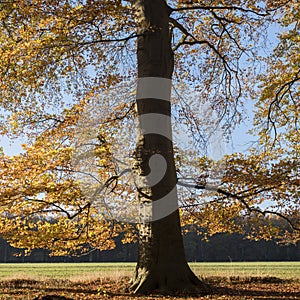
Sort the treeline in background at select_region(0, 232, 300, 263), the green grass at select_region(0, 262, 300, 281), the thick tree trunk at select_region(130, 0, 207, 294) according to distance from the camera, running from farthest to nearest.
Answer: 1. the treeline in background at select_region(0, 232, 300, 263)
2. the green grass at select_region(0, 262, 300, 281)
3. the thick tree trunk at select_region(130, 0, 207, 294)

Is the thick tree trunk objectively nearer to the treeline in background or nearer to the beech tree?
the beech tree

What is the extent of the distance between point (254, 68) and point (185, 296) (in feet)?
25.5

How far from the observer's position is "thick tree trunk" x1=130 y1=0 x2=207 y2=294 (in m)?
7.72

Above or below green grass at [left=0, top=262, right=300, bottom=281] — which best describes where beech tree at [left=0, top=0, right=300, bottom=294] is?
above

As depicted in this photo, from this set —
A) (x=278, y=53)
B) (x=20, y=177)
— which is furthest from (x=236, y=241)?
(x=20, y=177)

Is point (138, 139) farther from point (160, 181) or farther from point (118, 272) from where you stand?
point (118, 272)

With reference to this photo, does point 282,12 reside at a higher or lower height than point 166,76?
higher

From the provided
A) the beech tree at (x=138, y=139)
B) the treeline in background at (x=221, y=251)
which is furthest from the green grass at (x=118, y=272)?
the treeline in background at (x=221, y=251)

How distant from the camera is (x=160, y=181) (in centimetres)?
816

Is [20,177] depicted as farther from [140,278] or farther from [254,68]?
[254,68]

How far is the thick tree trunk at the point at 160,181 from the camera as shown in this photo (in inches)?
304

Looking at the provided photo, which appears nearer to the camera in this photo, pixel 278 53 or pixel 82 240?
pixel 82 240

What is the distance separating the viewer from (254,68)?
12.6 metres

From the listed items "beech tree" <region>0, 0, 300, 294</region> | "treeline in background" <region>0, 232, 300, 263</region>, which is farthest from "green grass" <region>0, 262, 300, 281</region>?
"treeline in background" <region>0, 232, 300, 263</region>
